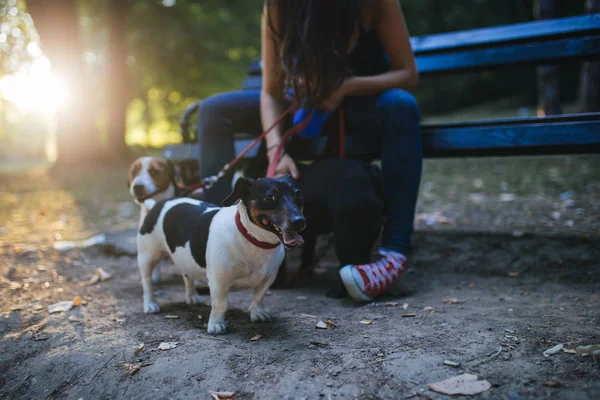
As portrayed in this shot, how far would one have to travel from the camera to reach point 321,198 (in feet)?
8.03

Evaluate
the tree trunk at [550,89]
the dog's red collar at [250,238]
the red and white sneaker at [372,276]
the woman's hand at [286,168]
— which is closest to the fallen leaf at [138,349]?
the dog's red collar at [250,238]

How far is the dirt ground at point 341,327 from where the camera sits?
1.51 metres

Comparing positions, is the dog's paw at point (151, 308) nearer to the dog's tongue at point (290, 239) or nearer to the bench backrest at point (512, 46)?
the dog's tongue at point (290, 239)

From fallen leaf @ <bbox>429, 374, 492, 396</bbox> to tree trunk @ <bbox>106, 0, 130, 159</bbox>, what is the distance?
35.5ft

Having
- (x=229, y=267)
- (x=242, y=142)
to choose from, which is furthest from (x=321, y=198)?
(x=242, y=142)

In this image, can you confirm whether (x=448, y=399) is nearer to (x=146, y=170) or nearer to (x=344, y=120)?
(x=344, y=120)

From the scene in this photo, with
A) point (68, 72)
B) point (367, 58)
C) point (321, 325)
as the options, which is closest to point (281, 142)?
point (367, 58)

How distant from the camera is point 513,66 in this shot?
3.21 metres

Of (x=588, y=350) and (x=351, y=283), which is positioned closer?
(x=588, y=350)

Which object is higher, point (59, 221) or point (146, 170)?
point (146, 170)

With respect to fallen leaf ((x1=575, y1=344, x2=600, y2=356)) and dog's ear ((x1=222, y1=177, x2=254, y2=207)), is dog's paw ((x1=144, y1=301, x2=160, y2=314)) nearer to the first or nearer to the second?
dog's ear ((x1=222, y1=177, x2=254, y2=207))

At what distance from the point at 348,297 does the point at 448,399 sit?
1.12m

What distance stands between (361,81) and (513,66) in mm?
1308

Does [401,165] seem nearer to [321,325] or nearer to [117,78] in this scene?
[321,325]
